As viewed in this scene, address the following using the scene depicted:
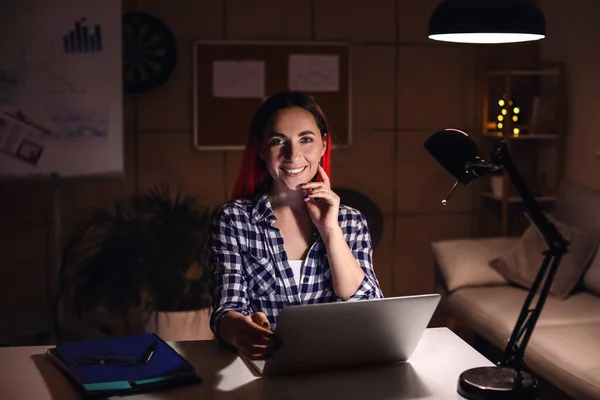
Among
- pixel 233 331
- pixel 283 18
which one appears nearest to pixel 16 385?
pixel 233 331

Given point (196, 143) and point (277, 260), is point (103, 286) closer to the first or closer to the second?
point (196, 143)

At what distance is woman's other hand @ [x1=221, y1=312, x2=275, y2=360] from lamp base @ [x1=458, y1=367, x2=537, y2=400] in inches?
16.3

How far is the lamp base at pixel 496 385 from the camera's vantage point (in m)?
1.56

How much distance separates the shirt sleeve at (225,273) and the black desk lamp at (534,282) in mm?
658

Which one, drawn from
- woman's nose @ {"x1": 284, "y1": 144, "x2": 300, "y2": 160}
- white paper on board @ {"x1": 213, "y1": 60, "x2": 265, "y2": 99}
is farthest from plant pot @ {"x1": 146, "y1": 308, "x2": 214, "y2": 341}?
woman's nose @ {"x1": 284, "y1": 144, "x2": 300, "y2": 160}

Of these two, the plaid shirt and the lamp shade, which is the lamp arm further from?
the lamp shade

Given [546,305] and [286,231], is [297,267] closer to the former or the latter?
[286,231]

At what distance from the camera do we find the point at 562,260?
3900 millimetres

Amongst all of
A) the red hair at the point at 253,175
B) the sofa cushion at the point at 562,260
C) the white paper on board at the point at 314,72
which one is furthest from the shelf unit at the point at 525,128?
the red hair at the point at 253,175

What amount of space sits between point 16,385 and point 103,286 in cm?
240

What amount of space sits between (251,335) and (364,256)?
57 cm

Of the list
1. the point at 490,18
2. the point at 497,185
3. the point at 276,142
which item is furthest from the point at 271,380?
the point at 497,185

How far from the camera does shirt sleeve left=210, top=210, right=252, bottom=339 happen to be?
2.07m

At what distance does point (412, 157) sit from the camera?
17.0ft
